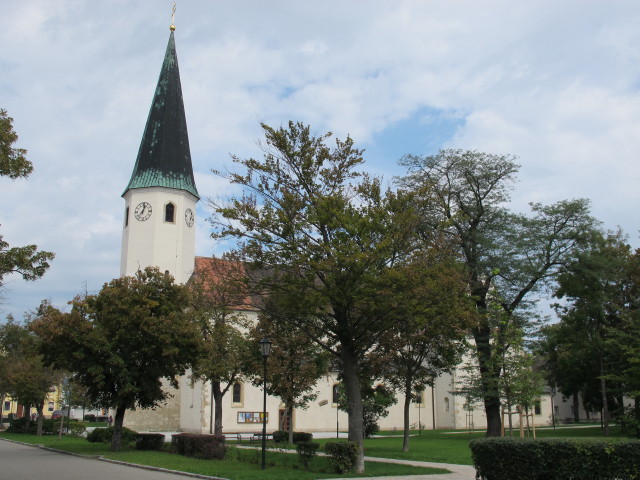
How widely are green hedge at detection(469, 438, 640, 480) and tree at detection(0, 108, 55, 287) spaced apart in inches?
496

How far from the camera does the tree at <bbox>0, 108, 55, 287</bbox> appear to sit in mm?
16078

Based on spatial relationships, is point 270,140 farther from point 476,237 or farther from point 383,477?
point 476,237

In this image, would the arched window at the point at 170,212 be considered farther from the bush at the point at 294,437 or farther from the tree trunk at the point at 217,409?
the bush at the point at 294,437

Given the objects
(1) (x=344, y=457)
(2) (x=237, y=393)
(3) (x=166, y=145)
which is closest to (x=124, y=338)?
(1) (x=344, y=457)

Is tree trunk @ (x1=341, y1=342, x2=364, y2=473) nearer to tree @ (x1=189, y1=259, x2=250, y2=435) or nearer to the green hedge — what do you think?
the green hedge

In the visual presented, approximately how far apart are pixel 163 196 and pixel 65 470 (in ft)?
102

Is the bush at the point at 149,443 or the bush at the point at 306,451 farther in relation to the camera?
the bush at the point at 149,443

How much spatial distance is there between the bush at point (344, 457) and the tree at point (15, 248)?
9906mm

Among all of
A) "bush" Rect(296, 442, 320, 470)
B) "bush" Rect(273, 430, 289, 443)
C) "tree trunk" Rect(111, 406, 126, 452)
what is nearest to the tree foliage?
Answer: "bush" Rect(273, 430, 289, 443)

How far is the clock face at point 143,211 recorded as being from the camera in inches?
1844

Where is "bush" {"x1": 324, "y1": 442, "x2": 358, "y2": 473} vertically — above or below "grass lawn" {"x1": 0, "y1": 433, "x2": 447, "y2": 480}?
above

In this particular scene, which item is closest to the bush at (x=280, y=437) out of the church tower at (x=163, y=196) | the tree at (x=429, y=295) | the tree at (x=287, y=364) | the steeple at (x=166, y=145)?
the tree at (x=287, y=364)

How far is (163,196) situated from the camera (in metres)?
47.0

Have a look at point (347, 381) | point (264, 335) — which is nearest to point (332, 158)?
point (347, 381)
